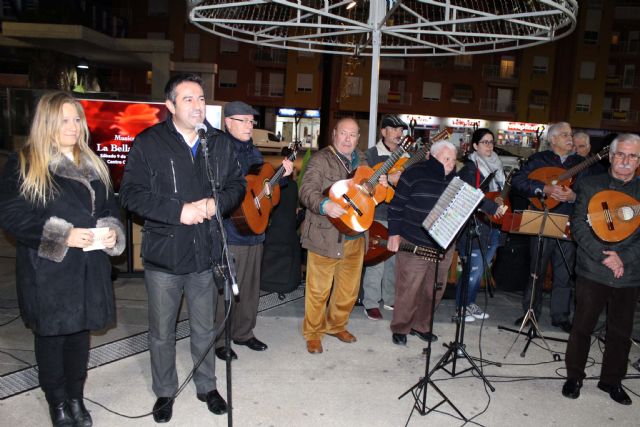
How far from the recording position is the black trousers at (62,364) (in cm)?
300

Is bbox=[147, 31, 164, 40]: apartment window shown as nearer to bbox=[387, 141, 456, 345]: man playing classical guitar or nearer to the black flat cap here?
the black flat cap

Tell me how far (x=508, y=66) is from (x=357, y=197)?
35942 millimetres

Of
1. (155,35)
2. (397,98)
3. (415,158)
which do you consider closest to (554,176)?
(415,158)

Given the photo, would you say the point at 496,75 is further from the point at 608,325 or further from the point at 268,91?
the point at 608,325

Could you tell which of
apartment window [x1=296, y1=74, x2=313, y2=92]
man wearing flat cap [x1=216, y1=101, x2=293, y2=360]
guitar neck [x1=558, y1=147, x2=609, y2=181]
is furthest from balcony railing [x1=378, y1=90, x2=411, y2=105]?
man wearing flat cap [x1=216, y1=101, x2=293, y2=360]

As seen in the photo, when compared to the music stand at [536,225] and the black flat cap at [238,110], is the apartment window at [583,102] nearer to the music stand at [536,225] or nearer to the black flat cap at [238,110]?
the music stand at [536,225]

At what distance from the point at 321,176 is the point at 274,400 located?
185cm

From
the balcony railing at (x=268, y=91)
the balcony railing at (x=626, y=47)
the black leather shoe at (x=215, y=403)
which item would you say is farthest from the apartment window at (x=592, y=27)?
the black leather shoe at (x=215, y=403)

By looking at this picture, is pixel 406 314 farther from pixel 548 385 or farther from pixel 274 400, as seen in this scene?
pixel 274 400

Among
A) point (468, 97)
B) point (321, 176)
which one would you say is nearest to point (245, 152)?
Result: point (321, 176)

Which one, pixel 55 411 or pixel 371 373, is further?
pixel 371 373

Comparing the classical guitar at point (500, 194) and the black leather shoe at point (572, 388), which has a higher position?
the classical guitar at point (500, 194)

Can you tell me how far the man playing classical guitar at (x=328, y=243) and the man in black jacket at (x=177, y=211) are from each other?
108 centimetres

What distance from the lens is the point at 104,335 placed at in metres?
4.64
